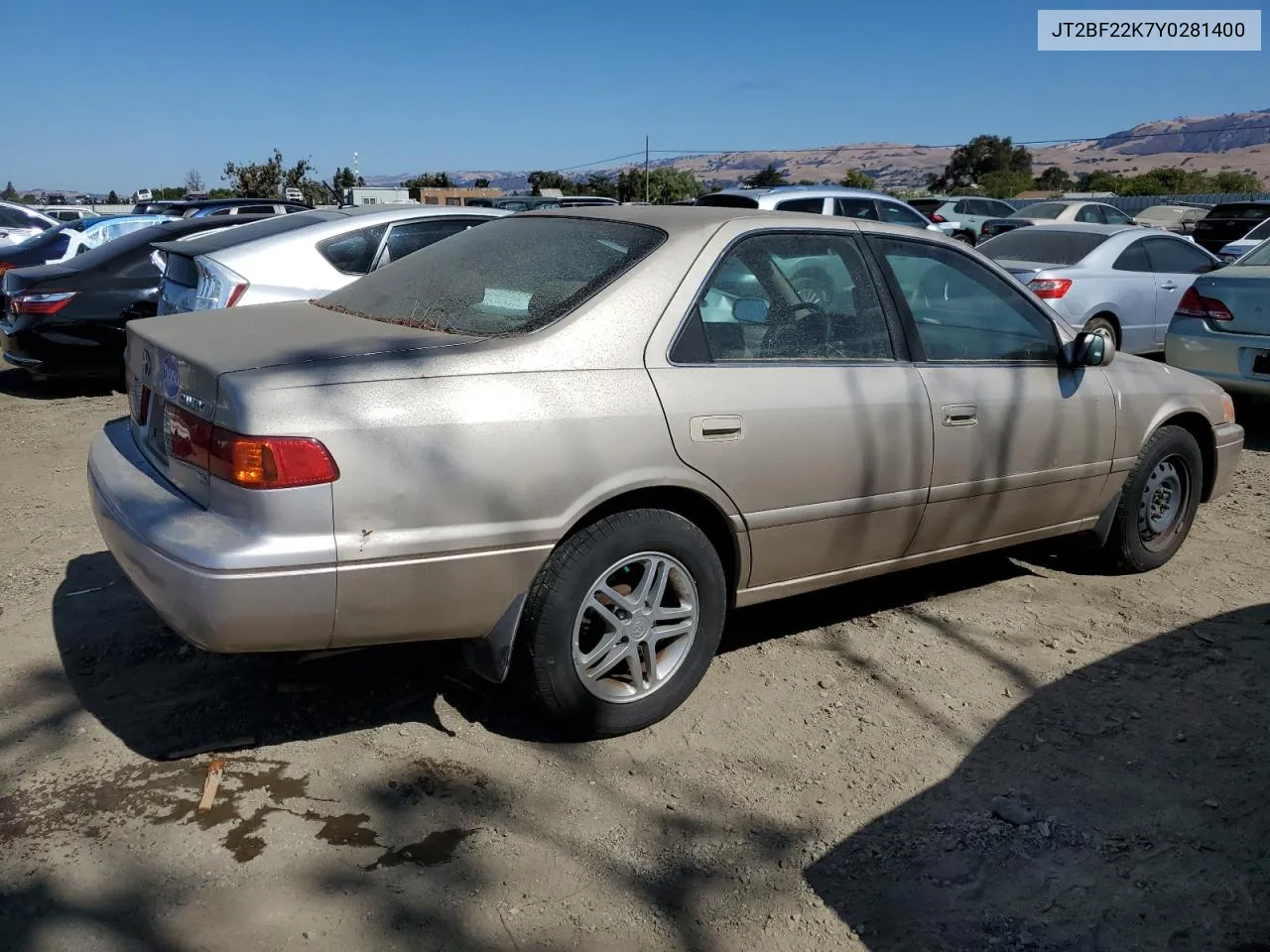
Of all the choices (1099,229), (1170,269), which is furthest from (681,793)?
(1170,269)

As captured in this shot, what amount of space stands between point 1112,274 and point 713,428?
762 cm

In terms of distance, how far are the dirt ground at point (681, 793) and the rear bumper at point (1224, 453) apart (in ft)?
2.82

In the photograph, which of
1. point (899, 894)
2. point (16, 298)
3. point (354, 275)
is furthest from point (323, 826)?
point (16, 298)

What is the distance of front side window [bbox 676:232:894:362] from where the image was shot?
11.4ft

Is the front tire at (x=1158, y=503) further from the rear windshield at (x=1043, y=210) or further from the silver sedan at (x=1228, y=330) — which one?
the rear windshield at (x=1043, y=210)

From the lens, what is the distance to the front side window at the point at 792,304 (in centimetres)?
348

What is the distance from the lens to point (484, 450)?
288cm

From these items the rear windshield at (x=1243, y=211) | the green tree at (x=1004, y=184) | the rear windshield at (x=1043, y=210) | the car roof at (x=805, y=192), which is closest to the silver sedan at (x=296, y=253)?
the car roof at (x=805, y=192)

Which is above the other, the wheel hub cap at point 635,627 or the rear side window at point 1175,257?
the rear side window at point 1175,257

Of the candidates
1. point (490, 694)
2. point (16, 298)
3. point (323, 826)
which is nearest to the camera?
point (323, 826)

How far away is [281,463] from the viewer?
2689 mm

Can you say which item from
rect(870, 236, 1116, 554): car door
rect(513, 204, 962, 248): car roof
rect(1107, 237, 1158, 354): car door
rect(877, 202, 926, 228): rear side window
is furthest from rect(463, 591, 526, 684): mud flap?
rect(877, 202, 926, 228): rear side window

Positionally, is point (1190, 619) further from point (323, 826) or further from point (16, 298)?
point (16, 298)

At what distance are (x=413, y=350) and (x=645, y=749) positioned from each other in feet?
4.69
